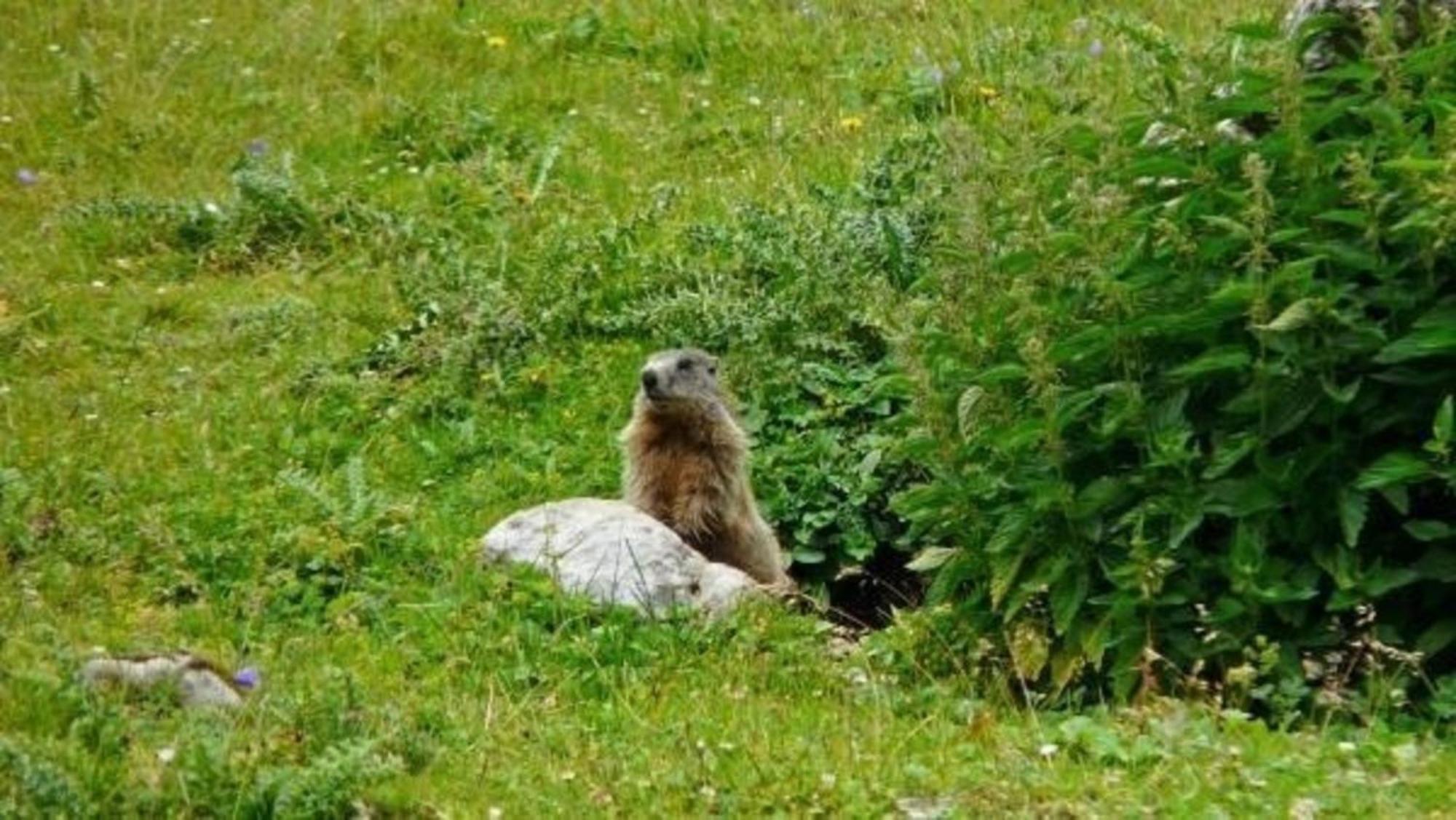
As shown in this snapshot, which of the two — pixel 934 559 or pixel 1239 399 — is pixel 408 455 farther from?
pixel 1239 399

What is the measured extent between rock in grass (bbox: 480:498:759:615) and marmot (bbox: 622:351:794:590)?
41 centimetres

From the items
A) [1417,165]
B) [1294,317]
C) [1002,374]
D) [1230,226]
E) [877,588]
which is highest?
[1417,165]

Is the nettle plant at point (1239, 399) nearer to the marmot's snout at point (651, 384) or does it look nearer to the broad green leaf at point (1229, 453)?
the broad green leaf at point (1229, 453)

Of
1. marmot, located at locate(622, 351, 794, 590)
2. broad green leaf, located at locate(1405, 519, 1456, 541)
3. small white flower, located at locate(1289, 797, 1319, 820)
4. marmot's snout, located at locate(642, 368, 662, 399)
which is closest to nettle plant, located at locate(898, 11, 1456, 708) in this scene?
broad green leaf, located at locate(1405, 519, 1456, 541)

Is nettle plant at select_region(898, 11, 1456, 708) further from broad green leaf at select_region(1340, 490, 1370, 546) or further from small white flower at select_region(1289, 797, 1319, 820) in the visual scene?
small white flower at select_region(1289, 797, 1319, 820)

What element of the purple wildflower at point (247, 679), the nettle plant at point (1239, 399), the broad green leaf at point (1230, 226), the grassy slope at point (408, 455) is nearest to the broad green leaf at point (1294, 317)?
the nettle plant at point (1239, 399)

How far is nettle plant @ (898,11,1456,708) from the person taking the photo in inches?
290

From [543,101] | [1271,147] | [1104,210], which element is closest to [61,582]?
[1104,210]

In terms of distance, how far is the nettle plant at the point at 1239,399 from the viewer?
737 centimetres

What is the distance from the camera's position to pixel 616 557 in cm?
869

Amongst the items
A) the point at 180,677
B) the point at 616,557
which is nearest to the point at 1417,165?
the point at 616,557

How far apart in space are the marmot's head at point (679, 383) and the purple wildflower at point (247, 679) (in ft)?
9.66

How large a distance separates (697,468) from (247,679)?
311 centimetres

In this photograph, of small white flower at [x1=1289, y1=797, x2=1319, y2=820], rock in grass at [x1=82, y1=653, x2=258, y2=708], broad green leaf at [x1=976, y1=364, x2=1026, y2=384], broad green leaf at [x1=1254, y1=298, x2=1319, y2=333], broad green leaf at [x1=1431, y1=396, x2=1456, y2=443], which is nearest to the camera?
small white flower at [x1=1289, y1=797, x2=1319, y2=820]
